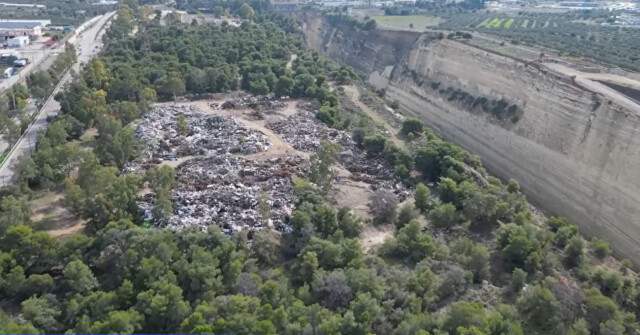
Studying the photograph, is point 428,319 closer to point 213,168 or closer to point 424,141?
point 213,168

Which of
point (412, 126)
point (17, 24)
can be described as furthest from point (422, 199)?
point (17, 24)

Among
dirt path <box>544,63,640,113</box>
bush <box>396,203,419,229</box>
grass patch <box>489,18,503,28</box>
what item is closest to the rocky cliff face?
dirt path <box>544,63,640,113</box>

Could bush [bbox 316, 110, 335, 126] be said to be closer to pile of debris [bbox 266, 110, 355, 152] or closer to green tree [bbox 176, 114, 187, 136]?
pile of debris [bbox 266, 110, 355, 152]

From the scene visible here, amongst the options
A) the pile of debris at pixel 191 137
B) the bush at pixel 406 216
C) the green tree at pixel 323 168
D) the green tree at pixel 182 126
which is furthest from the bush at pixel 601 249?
the green tree at pixel 182 126

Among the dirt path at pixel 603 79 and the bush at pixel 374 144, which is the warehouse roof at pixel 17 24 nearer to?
the bush at pixel 374 144

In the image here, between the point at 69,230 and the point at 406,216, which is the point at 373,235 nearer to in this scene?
the point at 406,216
